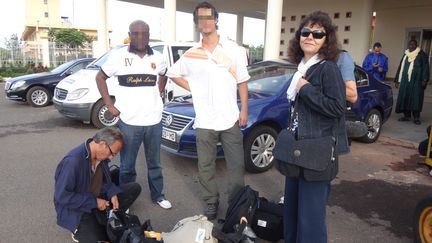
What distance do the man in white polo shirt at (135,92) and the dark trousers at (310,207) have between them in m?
1.54

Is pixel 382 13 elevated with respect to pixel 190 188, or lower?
elevated

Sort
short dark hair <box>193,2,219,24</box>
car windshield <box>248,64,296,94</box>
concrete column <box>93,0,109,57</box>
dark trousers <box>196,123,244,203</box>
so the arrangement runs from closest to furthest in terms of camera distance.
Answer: short dark hair <box>193,2,219,24</box>, dark trousers <box>196,123,244,203</box>, car windshield <box>248,64,296,94</box>, concrete column <box>93,0,109,57</box>

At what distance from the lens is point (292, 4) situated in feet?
55.5

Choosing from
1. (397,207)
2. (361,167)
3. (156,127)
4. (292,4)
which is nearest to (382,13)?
(292,4)

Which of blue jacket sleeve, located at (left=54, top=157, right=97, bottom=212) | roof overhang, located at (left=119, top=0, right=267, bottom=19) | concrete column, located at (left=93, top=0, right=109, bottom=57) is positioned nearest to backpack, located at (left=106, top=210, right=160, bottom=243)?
blue jacket sleeve, located at (left=54, top=157, right=97, bottom=212)

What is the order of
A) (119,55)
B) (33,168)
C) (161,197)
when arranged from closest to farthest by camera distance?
1. (119,55)
2. (161,197)
3. (33,168)

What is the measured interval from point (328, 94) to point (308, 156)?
38 centimetres

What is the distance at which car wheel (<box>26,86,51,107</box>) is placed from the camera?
32.4 feet

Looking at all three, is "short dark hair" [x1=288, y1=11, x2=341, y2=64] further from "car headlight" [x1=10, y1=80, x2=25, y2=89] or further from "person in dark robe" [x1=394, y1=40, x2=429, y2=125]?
"car headlight" [x1=10, y1=80, x2=25, y2=89]

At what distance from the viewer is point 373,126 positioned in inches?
259

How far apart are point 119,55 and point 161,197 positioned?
4.99 ft

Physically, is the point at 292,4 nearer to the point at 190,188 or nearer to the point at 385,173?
the point at 385,173

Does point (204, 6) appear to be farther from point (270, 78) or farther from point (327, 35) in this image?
point (270, 78)

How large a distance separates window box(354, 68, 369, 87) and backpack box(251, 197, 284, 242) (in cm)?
390
